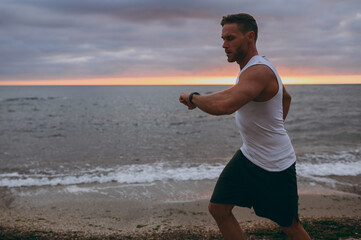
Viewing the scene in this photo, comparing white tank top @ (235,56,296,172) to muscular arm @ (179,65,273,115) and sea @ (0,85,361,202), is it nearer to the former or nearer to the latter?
muscular arm @ (179,65,273,115)

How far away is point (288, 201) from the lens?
8.13 feet

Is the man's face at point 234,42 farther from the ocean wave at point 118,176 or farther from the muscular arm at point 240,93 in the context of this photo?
the ocean wave at point 118,176

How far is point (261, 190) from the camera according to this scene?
255 centimetres

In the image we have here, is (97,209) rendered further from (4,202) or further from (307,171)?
(307,171)

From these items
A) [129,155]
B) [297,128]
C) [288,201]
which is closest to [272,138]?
[288,201]

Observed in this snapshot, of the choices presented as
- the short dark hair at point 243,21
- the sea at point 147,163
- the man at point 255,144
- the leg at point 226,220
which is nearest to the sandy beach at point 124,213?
the sea at point 147,163

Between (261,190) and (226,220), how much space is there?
0.41 meters

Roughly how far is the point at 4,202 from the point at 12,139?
34.9 ft

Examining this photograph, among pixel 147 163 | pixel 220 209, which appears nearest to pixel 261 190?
pixel 220 209

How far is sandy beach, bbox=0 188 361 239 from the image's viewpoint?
443 centimetres

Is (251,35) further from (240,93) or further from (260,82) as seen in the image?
(240,93)

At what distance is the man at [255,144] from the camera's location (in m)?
2.22

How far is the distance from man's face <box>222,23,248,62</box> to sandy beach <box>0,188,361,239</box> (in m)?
2.60

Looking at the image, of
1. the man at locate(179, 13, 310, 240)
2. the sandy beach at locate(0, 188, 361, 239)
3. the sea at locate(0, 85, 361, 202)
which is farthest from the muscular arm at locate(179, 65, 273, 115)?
the sea at locate(0, 85, 361, 202)
